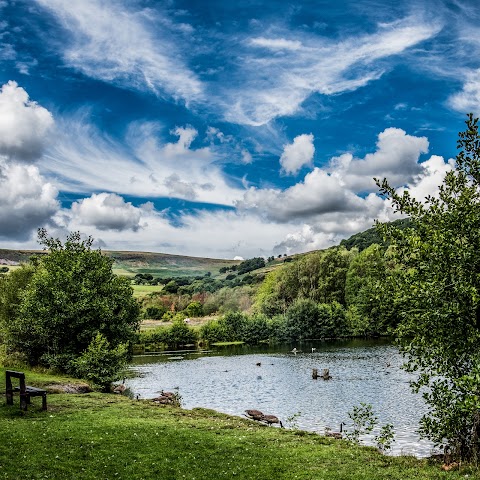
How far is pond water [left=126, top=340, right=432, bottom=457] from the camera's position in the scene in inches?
1462

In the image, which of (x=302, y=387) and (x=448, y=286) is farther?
(x=302, y=387)

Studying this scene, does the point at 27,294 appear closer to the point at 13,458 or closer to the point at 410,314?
the point at 13,458

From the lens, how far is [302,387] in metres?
54.2

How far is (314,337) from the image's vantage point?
132 metres

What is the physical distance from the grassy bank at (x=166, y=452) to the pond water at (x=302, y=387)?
9.14 m

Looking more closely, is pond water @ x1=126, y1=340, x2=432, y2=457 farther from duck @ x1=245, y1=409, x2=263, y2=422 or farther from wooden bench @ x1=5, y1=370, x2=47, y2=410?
wooden bench @ x1=5, y1=370, x2=47, y2=410

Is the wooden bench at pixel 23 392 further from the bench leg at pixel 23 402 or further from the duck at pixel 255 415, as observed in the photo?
the duck at pixel 255 415

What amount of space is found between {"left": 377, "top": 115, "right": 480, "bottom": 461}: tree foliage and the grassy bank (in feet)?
7.09

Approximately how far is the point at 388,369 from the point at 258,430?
43661 millimetres

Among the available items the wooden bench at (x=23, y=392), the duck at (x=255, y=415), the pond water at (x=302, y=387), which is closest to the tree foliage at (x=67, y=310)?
the pond water at (x=302, y=387)

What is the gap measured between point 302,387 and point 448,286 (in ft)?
131

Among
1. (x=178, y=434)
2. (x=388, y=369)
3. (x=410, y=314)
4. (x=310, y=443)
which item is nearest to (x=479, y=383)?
(x=410, y=314)

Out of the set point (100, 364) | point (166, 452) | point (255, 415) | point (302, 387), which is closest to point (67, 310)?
point (100, 364)

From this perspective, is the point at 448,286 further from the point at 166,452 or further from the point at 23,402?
the point at 23,402
